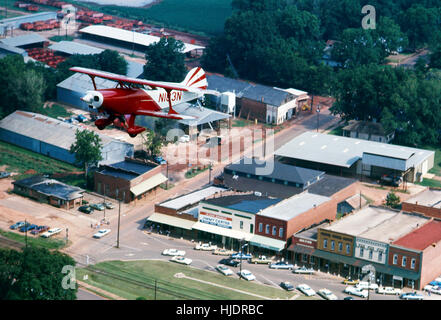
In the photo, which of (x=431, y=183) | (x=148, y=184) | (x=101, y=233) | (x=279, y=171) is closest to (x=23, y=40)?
(x=148, y=184)

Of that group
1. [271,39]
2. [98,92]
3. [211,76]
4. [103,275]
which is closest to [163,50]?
[211,76]

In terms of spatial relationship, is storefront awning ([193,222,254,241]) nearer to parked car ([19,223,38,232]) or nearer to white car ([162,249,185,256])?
white car ([162,249,185,256])

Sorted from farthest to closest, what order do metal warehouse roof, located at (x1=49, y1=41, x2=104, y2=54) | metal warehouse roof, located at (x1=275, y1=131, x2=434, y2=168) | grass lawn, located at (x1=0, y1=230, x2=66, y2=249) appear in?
metal warehouse roof, located at (x1=49, y1=41, x2=104, y2=54)
metal warehouse roof, located at (x1=275, y1=131, x2=434, y2=168)
grass lawn, located at (x1=0, y1=230, x2=66, y2=249)

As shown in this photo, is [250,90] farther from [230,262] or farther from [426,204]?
[230,262]

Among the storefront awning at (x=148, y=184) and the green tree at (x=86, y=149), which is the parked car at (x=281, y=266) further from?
the green tree at (x=86, y=149)

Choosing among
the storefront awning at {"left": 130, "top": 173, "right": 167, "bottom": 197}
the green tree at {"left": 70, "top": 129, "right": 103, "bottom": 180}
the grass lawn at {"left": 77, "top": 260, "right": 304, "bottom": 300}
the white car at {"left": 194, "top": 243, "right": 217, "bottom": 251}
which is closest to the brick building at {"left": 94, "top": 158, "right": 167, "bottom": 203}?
the storefront awning at {"left": 130, "top": 173, "right": 167, "bottom": 197}
